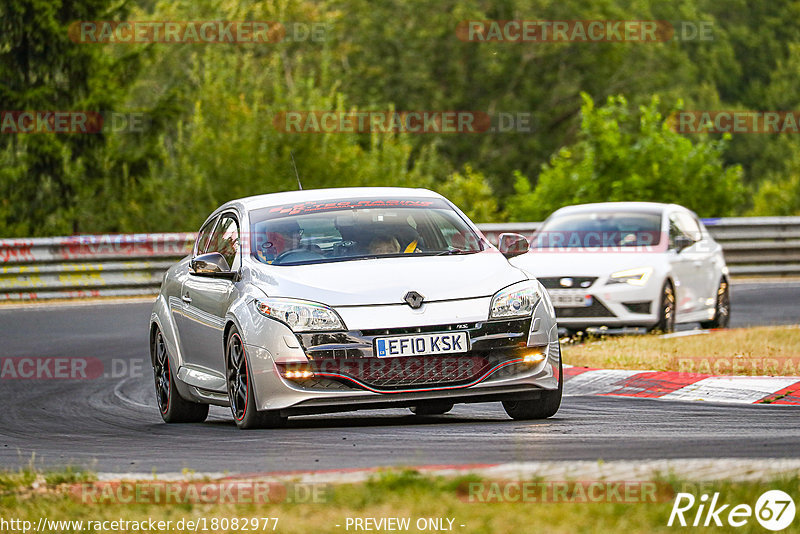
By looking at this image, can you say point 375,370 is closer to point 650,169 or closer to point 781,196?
point 650,169

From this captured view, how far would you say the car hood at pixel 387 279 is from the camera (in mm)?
8719

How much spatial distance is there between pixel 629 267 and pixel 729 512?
11.4 metres

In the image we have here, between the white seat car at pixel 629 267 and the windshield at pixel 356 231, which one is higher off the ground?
the windshield at pixel 356 231

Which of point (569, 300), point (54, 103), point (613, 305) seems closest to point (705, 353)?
point (613, 305)

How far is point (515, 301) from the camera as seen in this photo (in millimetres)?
8938

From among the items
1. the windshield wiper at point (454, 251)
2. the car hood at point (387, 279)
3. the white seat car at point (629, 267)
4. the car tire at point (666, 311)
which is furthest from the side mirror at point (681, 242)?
the car hood at point (387, 279)

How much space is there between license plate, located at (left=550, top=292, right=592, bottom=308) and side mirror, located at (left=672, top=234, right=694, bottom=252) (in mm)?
1405

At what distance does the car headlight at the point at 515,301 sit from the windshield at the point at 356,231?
73cm

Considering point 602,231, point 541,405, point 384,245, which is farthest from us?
point 602,231

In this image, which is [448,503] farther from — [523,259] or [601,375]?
[523,259]

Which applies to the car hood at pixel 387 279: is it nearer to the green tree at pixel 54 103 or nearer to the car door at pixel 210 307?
the car door at pixel 210 307

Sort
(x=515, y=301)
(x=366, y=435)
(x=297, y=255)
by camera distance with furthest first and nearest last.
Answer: (x=297, y=255), (x=515, y=301), (x=366, y=435)

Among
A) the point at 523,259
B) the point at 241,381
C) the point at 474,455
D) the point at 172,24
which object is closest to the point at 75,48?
the point at 523,259

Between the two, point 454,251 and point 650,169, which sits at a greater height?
point 454,251
